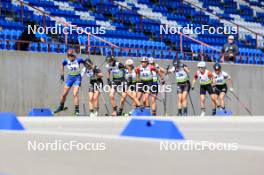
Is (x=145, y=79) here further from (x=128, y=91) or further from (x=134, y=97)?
(x=134, y=97)

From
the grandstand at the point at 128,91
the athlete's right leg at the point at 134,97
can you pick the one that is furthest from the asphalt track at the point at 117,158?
the athlete's right leg at the point at 134,97

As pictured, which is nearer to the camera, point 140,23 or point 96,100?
point 96,100

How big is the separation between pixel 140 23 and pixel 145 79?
6663mm

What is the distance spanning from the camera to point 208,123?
7555mm

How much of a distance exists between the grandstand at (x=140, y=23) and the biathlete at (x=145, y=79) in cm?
173

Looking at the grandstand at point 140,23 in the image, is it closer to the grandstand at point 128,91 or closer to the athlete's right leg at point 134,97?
the grandstand at point 128,91

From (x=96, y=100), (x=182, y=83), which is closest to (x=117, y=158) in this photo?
(x=96, y=100)

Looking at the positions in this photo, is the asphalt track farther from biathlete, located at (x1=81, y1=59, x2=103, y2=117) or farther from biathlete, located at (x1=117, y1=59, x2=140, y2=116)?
biathlete, located at (x1=117, y1=59, x2=140, y2=116)

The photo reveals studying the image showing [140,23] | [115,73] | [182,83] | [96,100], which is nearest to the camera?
[96,100]

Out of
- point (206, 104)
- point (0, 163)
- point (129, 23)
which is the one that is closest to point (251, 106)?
point (206, 104)

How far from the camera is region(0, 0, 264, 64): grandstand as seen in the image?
1997 cm

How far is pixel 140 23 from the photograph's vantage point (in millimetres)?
24656

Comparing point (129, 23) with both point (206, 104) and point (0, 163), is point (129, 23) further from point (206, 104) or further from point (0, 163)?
point (0, 163)

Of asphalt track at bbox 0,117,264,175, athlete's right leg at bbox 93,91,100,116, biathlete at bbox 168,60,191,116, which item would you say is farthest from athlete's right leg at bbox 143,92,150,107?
asphalt track at bbox 0,117,264,175
